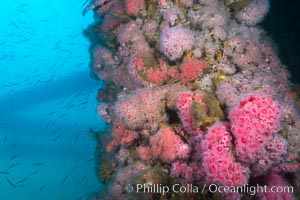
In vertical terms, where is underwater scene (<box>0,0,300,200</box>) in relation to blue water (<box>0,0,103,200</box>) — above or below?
above

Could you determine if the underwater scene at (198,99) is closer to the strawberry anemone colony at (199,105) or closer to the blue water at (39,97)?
the strawberry anemone colony at (199,105)

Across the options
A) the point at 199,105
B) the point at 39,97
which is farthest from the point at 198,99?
the point at 39,97

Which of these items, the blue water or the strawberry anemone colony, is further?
the blue water

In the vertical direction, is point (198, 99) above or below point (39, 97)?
above

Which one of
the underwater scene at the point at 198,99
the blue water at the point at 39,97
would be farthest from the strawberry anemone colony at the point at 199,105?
the blue water at the point at 39,97

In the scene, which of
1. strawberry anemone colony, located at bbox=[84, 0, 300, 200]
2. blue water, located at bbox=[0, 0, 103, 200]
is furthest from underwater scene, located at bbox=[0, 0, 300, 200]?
blue water, located at bbox=[0, 0, 103, 200]

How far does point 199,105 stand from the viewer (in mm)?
4250

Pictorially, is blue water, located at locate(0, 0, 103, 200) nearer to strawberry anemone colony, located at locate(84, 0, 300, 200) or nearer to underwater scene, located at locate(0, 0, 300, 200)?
underwater scene, located at locate(0, 0, 300, 200)

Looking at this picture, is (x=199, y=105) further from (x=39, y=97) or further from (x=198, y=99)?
(x=39, y=97)

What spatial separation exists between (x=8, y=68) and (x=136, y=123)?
2095 cm

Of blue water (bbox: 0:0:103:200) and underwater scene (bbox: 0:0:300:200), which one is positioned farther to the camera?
blue water (bbox: 0:0:103:200)

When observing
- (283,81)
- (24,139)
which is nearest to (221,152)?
(283,81)

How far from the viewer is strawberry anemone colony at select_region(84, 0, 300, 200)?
3.60m

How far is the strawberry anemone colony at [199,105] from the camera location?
3.60 m
